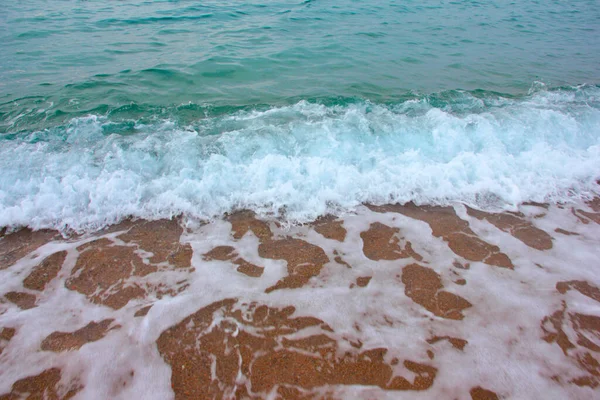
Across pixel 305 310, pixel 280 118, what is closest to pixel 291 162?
pixel 280 118

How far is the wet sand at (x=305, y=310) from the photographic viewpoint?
95.2 inches

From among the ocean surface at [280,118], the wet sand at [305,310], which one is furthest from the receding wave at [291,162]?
the wet sand at [305,310]

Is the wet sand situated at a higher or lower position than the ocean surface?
lower

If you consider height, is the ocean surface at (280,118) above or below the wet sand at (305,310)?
above

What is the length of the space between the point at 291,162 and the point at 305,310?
2.66m

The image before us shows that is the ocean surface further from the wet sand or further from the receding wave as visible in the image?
the wet sand

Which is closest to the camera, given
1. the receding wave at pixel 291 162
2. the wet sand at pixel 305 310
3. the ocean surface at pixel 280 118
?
the wet sand at pixel 305 310

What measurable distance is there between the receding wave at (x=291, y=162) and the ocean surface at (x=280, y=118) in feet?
0.09

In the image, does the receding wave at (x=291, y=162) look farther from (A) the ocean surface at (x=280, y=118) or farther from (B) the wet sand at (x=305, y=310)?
(B) the wet sand at (x=305, y=310)

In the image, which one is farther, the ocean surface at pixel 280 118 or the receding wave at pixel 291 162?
the ocean surface at pixel 280 118

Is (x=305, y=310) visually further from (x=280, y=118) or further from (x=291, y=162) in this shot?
(x=280, y=118)

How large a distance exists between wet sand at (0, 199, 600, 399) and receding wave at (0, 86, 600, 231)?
0.43m

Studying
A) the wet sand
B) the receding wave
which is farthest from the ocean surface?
the wet sand

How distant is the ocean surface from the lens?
4.51 meters
